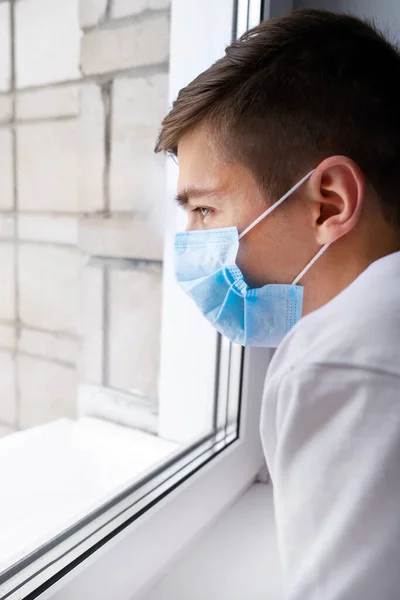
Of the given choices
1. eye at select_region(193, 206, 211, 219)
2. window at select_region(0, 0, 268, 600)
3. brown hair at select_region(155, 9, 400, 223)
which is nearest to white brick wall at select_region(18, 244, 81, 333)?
window at select_region(0, 0, 268, 600)

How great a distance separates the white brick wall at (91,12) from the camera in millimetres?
1023

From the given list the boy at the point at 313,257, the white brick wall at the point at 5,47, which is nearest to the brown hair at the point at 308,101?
the boy at the point at 313,257

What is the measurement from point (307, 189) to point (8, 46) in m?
1.04

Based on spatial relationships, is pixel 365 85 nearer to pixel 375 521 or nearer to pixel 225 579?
pixel 375 521

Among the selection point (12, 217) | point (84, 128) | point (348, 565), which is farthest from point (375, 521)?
point (12, 217)

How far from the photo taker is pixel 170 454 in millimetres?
853

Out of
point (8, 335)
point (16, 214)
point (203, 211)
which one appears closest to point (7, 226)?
point (16, 214)

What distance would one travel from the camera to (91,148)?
1081 mm

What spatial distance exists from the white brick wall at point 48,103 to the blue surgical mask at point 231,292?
673 millimetres

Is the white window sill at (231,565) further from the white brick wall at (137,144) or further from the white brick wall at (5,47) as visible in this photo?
the white brick wall at (5,47)

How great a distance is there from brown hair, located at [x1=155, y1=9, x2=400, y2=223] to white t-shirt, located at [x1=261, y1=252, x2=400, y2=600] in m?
0.16

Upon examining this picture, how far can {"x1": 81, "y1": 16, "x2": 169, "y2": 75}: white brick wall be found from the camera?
37.5 inches

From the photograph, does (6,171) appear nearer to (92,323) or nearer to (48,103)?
(48,103)

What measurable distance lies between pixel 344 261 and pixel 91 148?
0.71 meters
